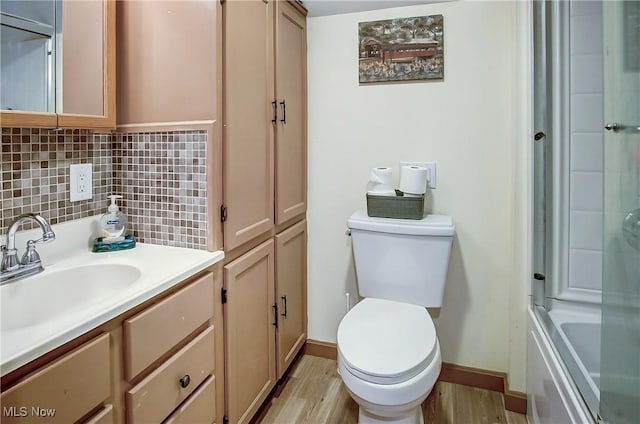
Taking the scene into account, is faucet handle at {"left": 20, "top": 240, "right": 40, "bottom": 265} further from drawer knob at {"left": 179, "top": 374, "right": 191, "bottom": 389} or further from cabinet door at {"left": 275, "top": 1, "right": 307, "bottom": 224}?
cabinet door at {"left": 275, "top": 1, "right": 307, "bottom": 224}

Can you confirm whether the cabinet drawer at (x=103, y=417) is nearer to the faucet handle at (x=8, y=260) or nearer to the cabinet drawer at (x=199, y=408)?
the cabinet drawer at (x=199, y=408)

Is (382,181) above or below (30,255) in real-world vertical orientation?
above

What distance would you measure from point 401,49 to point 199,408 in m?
1.72

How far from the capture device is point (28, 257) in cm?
105

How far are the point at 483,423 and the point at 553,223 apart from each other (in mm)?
891

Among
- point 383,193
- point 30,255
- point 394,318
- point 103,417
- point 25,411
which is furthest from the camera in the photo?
point 383,193

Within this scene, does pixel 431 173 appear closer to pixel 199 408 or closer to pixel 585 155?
pixel 585 155

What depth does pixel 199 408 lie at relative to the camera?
3.89 ft

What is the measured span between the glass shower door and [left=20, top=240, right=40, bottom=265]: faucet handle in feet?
4.91

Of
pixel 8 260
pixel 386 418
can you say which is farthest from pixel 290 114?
pixel 386 418

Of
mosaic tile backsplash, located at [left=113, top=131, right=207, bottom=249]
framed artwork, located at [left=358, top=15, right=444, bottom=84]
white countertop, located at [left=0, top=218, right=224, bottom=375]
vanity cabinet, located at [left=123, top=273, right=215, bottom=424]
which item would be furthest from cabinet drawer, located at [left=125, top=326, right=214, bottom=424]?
framed artwork, located at [left=358, top=15, right=444, bottom=84]

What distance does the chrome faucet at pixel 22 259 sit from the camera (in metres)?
1.00

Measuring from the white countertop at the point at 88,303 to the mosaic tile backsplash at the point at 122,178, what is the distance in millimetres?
64

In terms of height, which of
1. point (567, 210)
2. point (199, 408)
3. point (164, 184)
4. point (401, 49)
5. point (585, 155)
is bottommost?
point (199, 408)
